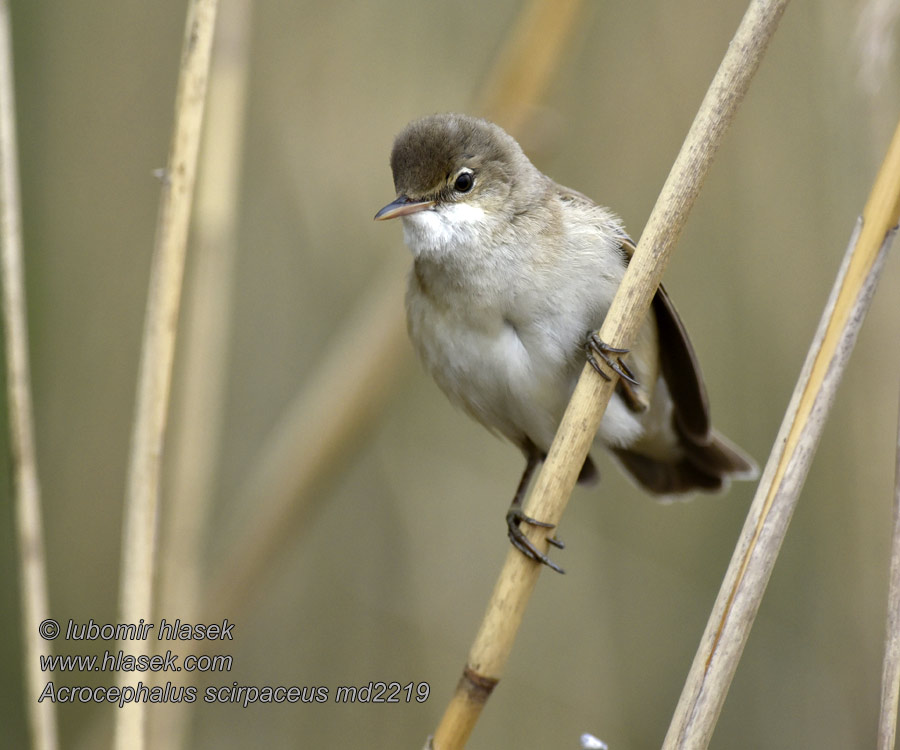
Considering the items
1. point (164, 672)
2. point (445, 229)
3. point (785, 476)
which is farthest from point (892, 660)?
point (164, 672)

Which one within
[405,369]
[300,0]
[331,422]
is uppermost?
[300,0]

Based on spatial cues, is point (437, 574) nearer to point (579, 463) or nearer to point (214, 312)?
point (214, 312)

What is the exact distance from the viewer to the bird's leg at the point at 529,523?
1741mm

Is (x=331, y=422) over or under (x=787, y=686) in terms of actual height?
over

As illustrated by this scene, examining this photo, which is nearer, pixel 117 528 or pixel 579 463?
pixel 579 463

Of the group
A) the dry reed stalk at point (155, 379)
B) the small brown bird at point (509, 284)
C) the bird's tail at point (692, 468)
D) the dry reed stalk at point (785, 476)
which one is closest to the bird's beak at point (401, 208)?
the small brown bird at point (509, 284)

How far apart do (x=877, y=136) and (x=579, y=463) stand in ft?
4.75

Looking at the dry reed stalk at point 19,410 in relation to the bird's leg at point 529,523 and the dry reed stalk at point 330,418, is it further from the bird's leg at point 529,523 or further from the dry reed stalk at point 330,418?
the bird's leg at point 529,523

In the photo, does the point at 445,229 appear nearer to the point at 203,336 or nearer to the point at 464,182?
the point at 464,182

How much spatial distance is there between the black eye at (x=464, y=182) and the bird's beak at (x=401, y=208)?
3.5 inches

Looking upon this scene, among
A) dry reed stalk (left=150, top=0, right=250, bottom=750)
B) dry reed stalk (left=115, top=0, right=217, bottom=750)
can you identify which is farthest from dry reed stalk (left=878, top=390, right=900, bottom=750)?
dry reed stalk (left=150, top=0, right=250, bottom=750)

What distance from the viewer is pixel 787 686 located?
3.14m

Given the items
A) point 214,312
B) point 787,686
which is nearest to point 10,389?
point 214,312

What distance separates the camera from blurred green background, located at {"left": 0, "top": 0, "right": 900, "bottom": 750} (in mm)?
2941
